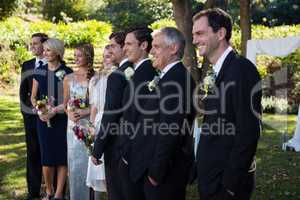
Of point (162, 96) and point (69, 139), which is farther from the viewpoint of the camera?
point (69, 139)

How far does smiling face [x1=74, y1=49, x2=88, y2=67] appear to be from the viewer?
241 inches

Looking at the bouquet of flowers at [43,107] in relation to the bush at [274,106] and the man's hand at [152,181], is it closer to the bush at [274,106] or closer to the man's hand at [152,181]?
the man's hand at [152,181]

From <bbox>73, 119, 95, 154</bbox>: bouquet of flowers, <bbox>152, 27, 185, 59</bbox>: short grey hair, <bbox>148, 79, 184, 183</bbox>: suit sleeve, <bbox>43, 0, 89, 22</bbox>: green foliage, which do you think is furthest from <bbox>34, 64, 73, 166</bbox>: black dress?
<bbox>43, 0, 89, 22</bbox>: green foliage

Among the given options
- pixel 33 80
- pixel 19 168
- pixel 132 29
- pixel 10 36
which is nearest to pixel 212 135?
pixel 132 29

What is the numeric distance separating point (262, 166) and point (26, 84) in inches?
190

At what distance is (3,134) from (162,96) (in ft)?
31.7

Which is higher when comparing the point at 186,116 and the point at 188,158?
the point at 186,116

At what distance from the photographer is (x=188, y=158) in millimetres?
4473

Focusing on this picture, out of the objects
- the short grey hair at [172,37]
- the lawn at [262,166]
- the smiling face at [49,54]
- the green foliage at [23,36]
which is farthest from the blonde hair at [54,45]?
the green foliage at [23,36]

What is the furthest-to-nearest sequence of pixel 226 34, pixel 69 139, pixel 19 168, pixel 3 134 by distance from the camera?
pixel 3 134 < pixel 19 168 < pixel 69 139 < pixel 226 34

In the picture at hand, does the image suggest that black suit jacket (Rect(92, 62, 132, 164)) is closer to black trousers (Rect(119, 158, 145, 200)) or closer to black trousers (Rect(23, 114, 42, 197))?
black trousers (Rect(119, 158, 145, 200))

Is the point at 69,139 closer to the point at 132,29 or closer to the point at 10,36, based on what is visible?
the point at 132,29

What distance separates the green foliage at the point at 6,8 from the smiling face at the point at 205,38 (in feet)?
91.7
